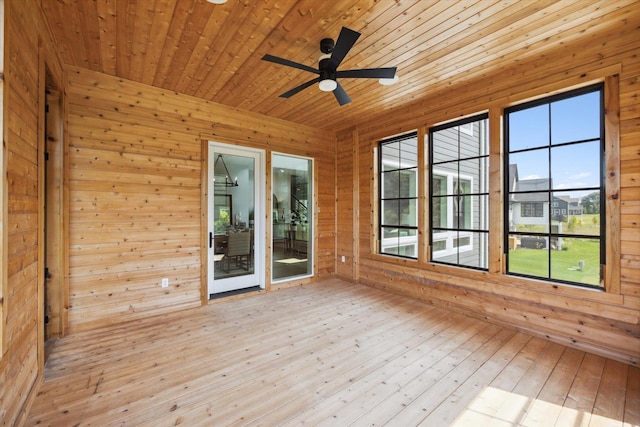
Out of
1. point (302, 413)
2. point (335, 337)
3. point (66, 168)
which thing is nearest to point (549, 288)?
point (335, 337)

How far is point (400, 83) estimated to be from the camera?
3.51m

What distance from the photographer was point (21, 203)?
181 centimetres

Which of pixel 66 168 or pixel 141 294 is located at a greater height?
pixel 66 168

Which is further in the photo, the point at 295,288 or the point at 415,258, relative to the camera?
the point at 295,288

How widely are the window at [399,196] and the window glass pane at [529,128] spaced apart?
130cm

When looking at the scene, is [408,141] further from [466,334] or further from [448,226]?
[466,334]

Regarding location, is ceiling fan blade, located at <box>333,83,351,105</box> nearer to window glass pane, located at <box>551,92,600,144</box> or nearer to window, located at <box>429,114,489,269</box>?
window, located at <box>429,114,489,269</box>

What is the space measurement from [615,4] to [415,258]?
131 inches

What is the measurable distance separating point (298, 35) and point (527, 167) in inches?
116

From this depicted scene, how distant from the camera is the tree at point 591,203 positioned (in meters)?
2.75

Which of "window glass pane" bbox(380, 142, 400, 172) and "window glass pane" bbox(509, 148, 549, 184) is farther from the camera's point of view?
"window glass pane" bbox(380, 142, 400, 172)

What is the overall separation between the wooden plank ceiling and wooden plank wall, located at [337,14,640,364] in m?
0.19

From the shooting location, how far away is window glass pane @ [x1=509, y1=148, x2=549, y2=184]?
3.10 meters

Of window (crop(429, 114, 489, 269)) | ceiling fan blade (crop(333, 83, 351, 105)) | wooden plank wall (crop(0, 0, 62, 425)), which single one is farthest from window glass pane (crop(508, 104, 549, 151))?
wooden plank wall (crop(0, 0, 62, 425))
